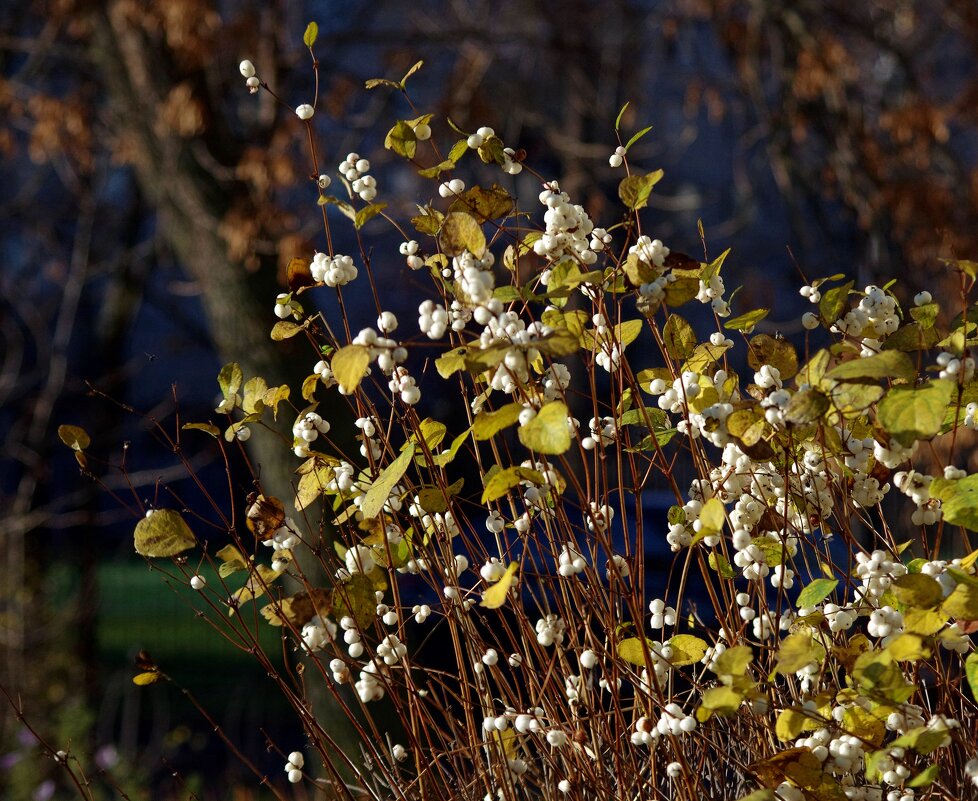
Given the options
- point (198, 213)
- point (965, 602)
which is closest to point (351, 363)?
point (965, 602)

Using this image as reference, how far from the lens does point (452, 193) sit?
1.22m

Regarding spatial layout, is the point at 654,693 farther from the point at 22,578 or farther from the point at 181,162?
the point at 22,578

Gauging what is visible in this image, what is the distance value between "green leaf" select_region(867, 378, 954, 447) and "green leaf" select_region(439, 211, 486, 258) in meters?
0.44

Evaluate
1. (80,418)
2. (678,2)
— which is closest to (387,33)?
(678,2)

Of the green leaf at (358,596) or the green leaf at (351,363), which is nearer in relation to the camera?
the green leaf at (351,363)

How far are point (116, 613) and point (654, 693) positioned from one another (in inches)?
344

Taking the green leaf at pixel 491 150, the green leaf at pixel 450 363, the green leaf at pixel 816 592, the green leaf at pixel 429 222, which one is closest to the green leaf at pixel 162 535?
the green leaf at pixel 450 363

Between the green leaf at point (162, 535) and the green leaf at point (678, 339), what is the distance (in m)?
0.61

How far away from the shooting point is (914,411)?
0.93 meters

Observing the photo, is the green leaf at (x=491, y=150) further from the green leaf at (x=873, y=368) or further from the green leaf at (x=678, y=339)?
the green leaf at (x=873, y=368)

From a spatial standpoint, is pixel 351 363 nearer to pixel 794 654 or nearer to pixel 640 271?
pixel 640 271

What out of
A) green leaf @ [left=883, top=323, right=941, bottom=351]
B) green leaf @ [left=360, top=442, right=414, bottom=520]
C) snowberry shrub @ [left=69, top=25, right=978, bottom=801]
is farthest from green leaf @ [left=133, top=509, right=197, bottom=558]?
green leaf @ [left=883, top=323, right=941, bottom=351]

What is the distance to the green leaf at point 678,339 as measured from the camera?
49.4 inches

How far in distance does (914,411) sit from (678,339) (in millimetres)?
375
